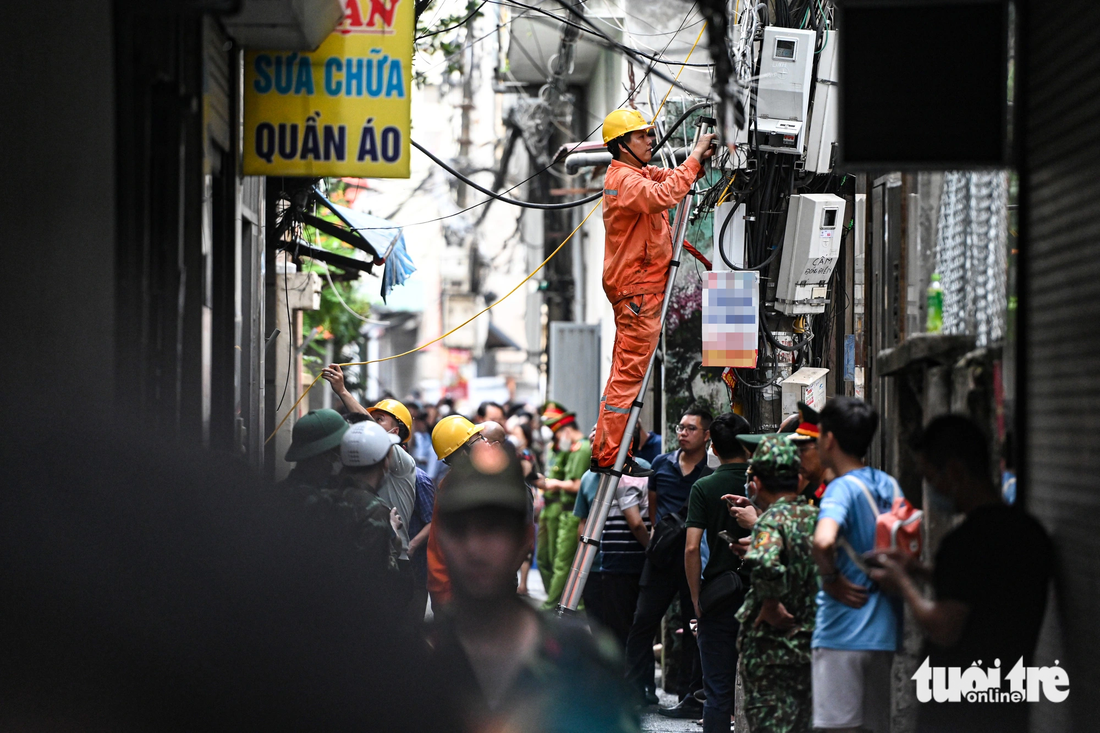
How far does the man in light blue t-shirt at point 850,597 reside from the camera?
5172 millimetres

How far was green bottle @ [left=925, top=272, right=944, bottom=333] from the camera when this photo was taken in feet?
20.8

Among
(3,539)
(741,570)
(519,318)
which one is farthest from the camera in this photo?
(519,318)

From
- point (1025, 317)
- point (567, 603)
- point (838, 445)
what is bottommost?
point (567, 603)

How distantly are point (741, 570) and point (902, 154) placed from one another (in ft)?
9.91

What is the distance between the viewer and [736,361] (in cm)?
816

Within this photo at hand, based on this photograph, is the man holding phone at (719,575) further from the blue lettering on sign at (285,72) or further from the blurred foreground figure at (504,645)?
the blurred foreground figure at (504,645)

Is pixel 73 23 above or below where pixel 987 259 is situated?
above

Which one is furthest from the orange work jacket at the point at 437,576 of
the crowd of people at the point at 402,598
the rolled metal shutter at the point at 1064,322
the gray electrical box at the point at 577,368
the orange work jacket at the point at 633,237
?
the gray electrical box at the point at 577,368

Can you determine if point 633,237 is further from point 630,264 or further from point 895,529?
point 895,529

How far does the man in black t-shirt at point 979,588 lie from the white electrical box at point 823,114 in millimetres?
3666

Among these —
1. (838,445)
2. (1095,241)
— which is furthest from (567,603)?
(1095,241)

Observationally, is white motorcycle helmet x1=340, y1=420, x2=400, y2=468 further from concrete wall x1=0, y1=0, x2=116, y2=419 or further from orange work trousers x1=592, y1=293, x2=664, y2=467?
orange work trousers x1=592, y1=293, x2=664, y2=467

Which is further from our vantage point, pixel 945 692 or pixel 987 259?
pixel 987 259

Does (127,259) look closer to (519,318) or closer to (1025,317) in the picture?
(1025,317)
